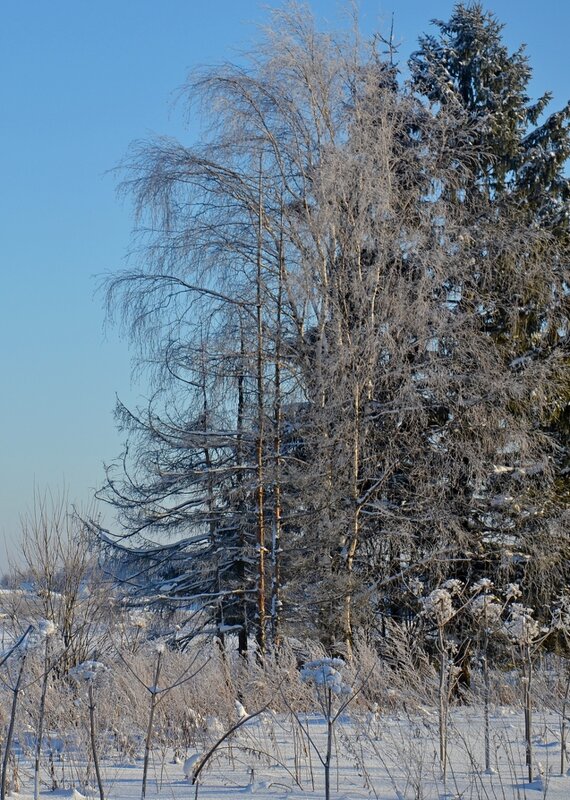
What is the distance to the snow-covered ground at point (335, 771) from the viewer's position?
4.98 metres

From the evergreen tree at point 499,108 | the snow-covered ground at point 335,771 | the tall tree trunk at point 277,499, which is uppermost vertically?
the evergreen tree at point 499,108

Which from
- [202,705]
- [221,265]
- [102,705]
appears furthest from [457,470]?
[102,705]

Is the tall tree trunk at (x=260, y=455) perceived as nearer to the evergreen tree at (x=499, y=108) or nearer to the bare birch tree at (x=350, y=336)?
the bare birch tree at (x=350, y=336)

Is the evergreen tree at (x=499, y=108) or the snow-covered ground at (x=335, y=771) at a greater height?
the evergreen tree at (x=499, y=108)

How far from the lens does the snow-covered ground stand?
4.98 m

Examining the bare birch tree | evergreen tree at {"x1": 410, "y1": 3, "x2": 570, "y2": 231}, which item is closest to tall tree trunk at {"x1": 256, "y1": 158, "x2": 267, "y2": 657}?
the bare birch tree

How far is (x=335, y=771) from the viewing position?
19.1ft

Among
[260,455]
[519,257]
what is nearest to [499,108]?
[519,257]

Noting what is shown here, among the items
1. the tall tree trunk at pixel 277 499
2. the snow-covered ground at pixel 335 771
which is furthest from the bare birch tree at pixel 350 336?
the snow-covered ground at pixel 335 771

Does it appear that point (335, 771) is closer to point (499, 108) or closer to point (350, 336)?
point (350, 336)

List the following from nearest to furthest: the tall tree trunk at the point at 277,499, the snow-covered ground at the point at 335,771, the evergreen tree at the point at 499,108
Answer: the snow-covered ground at the point at 335,771 → the tall tree trunk at the point at 277,499 → the evergreen tree at the point at 499,108

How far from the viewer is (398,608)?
13617 millimetres

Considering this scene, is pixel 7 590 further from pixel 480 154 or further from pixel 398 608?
pixel 480 154

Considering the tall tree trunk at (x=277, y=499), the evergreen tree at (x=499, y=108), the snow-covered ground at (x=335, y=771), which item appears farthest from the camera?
the evergreen tree at (x=499, y=108)
